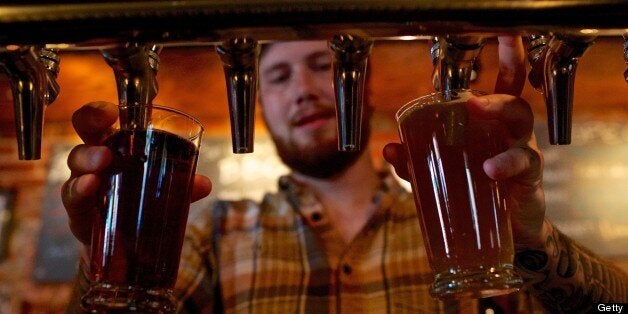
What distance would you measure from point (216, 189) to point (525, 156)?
2155 mm

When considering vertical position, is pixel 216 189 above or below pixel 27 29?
below

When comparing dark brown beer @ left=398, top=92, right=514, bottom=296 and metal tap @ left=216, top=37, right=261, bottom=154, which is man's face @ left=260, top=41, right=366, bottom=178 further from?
metal tap @ left=216, top=37, right=261, bottom=154

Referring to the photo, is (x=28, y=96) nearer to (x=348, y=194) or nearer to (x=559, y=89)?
(x=559, y=89)

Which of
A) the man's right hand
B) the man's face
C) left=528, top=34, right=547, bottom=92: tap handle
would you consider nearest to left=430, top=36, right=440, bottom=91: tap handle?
left=528, top=34, right=547, bottom=92: tap handle

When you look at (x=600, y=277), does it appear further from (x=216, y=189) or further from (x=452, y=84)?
(x=216, y=189)

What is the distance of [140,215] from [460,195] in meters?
0.43

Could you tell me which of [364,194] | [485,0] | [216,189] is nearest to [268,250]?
[364,194]

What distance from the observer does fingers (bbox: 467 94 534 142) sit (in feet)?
2.58

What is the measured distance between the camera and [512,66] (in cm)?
95

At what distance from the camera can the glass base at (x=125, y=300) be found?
2.30 feet

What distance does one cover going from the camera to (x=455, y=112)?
821mm

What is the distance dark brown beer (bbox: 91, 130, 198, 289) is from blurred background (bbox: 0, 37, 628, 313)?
6.00 feet

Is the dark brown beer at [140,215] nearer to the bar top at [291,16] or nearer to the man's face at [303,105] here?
the bar top at [291,16]

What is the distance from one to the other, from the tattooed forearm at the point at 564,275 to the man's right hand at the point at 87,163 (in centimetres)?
69
